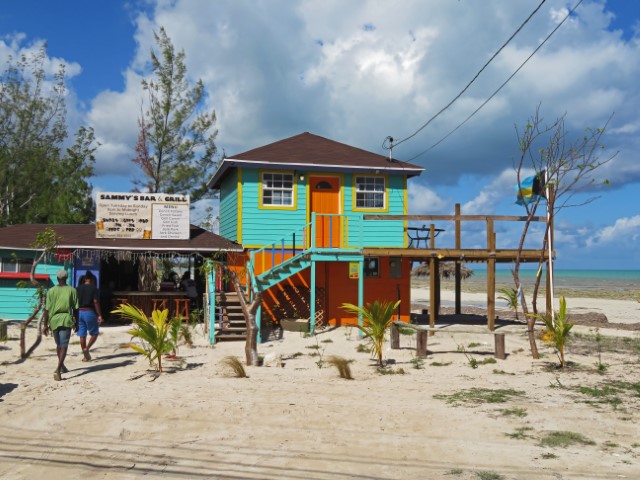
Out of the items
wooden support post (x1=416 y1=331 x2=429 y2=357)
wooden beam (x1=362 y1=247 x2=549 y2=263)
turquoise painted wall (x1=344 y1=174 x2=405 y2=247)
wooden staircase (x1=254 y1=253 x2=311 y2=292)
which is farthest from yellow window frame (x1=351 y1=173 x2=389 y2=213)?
wooden support post (x1=416 y1=331 x2=429 y2=357)

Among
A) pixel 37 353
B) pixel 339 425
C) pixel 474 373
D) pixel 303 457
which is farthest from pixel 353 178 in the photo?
pixel 303 457

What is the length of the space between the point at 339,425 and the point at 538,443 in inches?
97.0

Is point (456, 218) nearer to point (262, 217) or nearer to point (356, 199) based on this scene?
point (356, 199)

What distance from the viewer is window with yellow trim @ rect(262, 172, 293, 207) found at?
19.3 metres

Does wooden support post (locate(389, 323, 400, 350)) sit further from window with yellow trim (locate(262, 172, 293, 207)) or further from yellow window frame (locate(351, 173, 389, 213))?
window with yellow trim (locate(262, 172, 293, 207))

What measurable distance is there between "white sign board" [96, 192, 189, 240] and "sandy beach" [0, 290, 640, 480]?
20.6 ft

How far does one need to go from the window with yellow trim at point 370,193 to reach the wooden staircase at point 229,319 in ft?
16.8

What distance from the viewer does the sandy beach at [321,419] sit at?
21.4ft

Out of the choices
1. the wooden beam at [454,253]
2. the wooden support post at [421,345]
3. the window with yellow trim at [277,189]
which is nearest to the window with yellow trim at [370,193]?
the window with yellow trim at [277,189]

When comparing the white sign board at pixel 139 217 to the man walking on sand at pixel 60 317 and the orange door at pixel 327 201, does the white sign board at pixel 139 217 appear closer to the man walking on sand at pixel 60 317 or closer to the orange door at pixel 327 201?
the orange door at pixel 327 201

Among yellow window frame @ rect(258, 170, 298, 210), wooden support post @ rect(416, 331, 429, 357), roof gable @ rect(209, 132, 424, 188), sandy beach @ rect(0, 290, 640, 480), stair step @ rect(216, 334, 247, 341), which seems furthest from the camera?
yellow window frame @ rect(258, 170, 298, 210)

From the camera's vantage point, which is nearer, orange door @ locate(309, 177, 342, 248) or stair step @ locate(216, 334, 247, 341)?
stair step @ locate(216, 334, 247, 341)

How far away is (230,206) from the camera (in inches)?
815

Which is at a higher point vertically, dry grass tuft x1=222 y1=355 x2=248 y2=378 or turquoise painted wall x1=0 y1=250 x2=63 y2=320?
turquoise painted wall x1=0 y1=250 x2=63 y2=320
